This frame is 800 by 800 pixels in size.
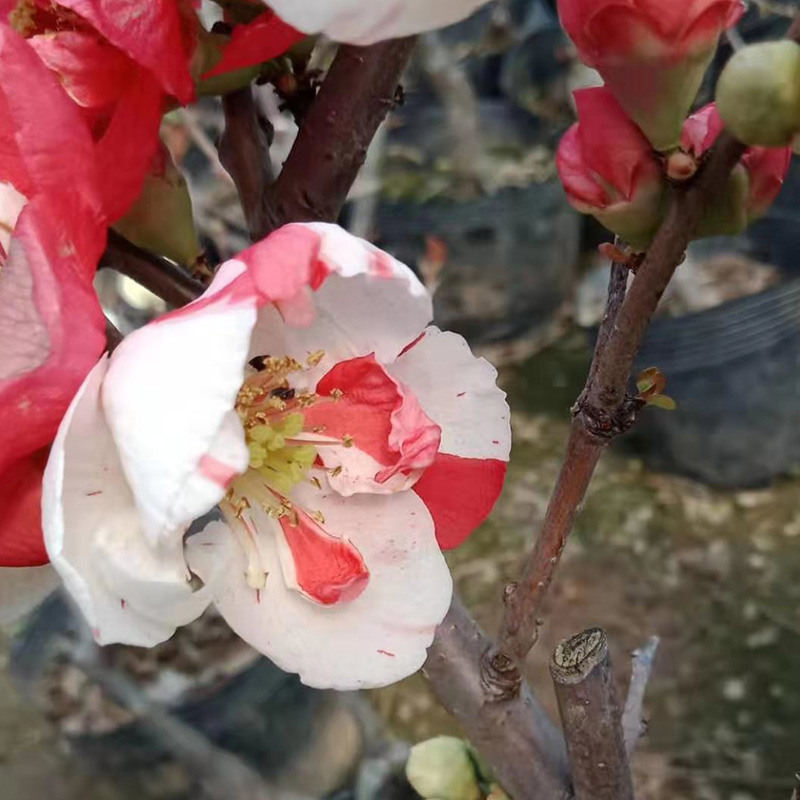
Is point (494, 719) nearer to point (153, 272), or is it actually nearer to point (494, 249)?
point (153, 272)

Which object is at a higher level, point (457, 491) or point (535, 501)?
point (457, 491)

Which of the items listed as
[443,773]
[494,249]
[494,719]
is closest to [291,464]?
[494,719]

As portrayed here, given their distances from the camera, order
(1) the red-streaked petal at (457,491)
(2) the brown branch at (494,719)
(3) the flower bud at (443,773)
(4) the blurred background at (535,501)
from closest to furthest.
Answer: (1) the red-streaked petal at (457,491)
(2) the brown branch at (494,719)
(3) the flower bud at (443,773)
(4) the blurred background at (535,501)

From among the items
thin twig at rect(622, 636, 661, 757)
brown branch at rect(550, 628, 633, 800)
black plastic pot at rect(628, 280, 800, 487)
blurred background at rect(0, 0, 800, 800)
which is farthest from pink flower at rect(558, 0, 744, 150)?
black plastic pot at rect(628, 280, 800, 487)

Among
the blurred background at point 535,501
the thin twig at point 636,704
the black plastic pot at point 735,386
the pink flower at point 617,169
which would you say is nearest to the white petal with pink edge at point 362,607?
the pink flower at point 617,169

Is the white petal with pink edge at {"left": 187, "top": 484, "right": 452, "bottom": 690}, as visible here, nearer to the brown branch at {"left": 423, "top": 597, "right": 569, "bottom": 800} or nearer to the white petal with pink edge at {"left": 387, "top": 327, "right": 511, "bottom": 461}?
the white petal with pink edge at {"left": 387, "top": 327, "right": 511, "bottom": 461}

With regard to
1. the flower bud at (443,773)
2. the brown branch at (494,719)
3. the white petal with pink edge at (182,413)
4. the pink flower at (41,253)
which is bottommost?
the flower bud at (443,773)

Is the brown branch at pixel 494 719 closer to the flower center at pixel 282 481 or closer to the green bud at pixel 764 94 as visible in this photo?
the flower center at pixel 282 481
